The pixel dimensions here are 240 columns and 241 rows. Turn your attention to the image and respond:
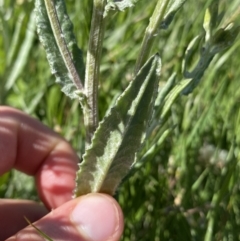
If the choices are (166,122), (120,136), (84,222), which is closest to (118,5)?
(120,136)

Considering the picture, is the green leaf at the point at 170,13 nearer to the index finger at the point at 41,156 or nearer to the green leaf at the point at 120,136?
the green leaf at the point at 120,136

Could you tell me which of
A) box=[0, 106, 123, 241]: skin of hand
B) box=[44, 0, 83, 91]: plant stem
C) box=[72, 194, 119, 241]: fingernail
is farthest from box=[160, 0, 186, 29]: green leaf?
box=[0, 106, 123, 241]: skin of hand

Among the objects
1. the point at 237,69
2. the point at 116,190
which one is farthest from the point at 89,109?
the point at 237,69

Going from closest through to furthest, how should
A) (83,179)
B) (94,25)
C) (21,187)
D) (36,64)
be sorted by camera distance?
(94,25) → (83,179) → (21,187) → (36,64)

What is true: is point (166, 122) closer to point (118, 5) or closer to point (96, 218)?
point (96, 218)

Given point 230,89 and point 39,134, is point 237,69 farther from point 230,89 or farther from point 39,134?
point 39,134

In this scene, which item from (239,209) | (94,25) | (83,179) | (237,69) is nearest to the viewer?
(94,25)

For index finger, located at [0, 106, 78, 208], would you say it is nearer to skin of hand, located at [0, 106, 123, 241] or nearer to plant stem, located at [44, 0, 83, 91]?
skin of hand, located at [0, 106, 123, 241]
